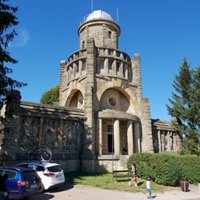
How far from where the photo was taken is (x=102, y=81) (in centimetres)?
2417

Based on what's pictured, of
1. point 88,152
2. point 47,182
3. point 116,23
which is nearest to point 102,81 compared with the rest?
point 88,152

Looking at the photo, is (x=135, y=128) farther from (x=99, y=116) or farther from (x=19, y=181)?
(x=19, y=181)

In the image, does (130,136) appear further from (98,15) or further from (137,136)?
(98,15)

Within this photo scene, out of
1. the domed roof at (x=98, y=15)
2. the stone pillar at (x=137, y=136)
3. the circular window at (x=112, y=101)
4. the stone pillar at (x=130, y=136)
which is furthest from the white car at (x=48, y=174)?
the domed roof at (x=98, y=15)

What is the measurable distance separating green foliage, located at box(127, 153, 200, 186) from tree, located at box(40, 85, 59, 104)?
23370 mm

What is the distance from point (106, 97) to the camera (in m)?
24.9

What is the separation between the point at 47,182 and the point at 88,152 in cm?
835

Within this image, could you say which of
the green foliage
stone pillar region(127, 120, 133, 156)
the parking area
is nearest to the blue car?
the parking area

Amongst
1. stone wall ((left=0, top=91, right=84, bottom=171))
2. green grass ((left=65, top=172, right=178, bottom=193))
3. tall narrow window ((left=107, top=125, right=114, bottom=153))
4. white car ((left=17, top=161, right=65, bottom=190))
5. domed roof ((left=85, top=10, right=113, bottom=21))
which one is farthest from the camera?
domed roof ((left=85, top=10, right=113, bottom=21))

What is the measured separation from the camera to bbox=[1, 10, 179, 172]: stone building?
60.2 feet

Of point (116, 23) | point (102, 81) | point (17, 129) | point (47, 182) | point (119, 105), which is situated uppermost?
point (116, 23)

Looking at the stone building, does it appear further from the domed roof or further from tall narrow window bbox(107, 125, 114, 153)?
tall narrow window bbox(107, 125, 114, 153)

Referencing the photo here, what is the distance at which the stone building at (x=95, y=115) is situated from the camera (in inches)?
723

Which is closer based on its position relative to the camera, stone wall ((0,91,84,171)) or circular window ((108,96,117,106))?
stone wall ((0,91,84,171))
